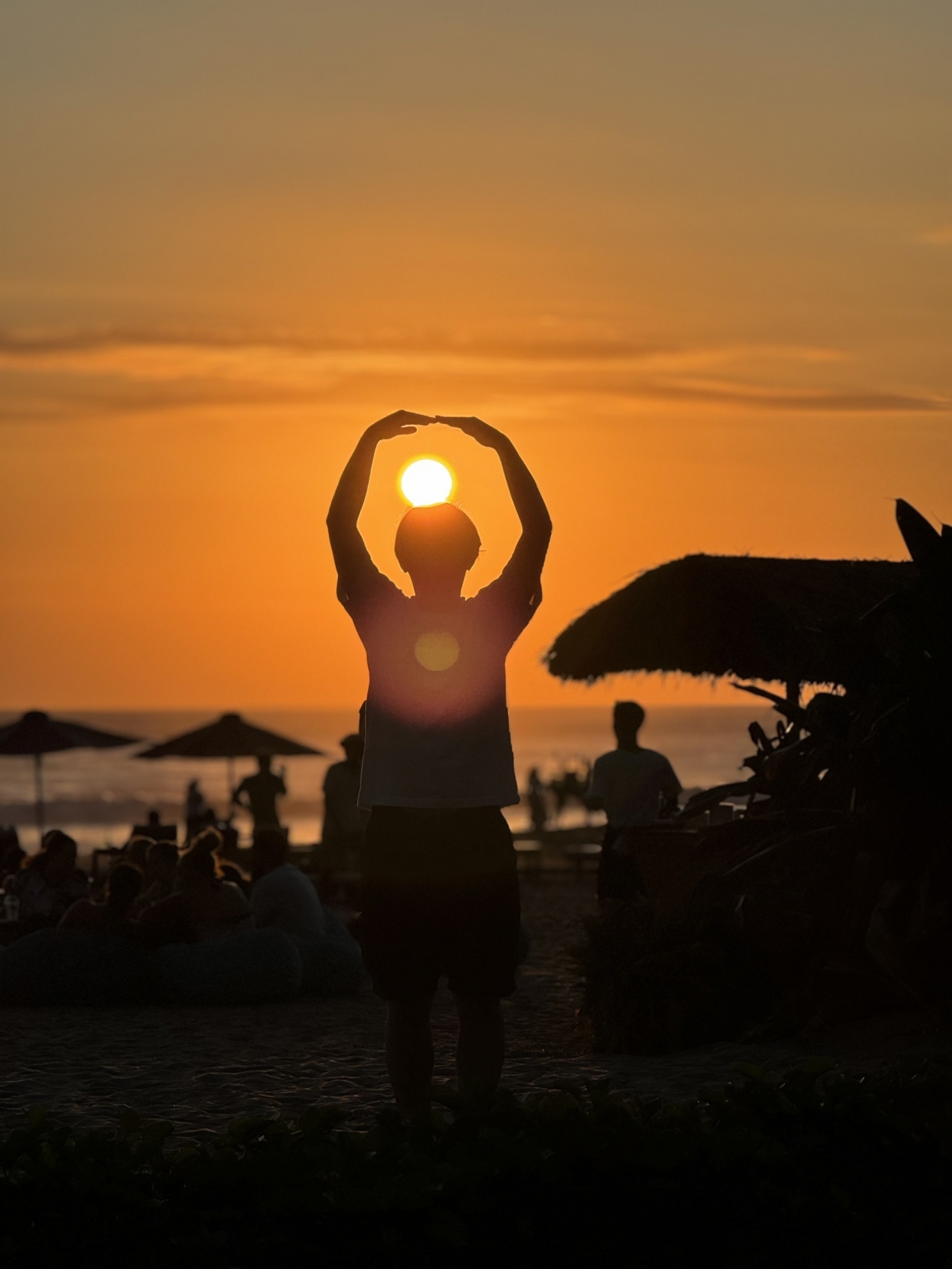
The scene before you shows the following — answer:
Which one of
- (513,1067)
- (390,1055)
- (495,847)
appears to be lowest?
(513,1067)

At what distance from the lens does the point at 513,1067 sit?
839 cm

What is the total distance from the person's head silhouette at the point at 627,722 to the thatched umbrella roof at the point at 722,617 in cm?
87

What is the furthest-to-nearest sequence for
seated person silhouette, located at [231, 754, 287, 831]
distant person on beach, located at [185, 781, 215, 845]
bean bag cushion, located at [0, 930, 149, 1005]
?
seated person silhouette, located at [231, 754, 287, 831] → distant person on beach, located at [185, 781, 215, 845] → bean bag cushion, located at [0, 930, 149, 1005]

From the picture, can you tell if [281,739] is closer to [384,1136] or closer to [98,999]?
[98,999]

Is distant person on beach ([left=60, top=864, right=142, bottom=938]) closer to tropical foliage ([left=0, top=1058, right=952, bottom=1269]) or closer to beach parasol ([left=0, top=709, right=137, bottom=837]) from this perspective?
tropical foliage ([left=0, top=1058, right=952, bottom=1269])

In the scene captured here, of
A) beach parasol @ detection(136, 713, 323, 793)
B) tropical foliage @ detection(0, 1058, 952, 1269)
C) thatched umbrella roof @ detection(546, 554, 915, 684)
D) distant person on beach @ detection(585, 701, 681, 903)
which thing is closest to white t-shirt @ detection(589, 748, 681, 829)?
distant person on beach @ detection(585, 701, 681, 903)

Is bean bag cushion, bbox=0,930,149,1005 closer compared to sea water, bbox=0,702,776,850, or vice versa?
bean bag cushion, bbox=0,930,149,1005

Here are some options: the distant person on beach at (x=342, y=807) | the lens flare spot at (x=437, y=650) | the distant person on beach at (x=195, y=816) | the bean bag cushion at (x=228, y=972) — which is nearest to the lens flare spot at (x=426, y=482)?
the lens flare spot at (x=437, y=650)

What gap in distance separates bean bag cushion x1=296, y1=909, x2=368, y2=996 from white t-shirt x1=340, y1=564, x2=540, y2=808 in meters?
7.19

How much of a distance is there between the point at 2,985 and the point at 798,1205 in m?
8.40

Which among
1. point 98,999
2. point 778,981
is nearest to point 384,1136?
point 778,981

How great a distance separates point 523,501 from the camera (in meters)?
4.99

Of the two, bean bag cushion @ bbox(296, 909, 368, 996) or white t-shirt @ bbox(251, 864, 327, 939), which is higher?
white t-shirt @ bbox(251, 864, 327, 939)

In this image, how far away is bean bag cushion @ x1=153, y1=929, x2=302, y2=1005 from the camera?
1124 centimetres
